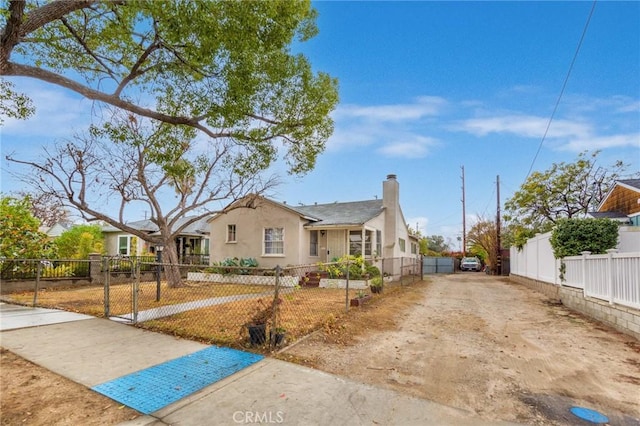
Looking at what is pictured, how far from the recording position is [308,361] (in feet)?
15.0

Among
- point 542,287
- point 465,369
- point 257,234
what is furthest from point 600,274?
point 257,234

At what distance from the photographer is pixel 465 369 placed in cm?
447

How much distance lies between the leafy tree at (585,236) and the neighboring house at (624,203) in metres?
6.84

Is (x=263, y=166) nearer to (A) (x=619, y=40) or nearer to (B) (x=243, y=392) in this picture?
(B) (x=243, y=392)

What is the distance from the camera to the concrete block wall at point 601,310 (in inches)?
238

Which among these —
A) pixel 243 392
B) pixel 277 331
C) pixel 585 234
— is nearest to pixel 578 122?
pixel 585 234

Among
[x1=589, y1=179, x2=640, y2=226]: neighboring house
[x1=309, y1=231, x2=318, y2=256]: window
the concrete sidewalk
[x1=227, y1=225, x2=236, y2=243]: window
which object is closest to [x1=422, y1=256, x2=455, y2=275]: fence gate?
[x1=589, y1=179, x2=640, y2=226]: neighboring house

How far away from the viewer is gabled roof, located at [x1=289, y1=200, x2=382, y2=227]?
16.5 metres

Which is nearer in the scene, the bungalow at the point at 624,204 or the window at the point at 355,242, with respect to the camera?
the bungalow at the point at 624,204

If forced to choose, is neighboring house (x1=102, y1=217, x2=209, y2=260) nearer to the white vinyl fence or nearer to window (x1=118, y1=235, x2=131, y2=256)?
window (x1=118, y1=235, x2=131, y2=256)

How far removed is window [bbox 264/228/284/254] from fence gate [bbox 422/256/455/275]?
16564mm

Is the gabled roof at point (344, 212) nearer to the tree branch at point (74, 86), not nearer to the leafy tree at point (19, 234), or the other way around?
the tree branch at point (74, 86)

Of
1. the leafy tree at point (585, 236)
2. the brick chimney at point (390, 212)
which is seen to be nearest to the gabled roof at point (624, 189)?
the leafy tree at point (585, 236)

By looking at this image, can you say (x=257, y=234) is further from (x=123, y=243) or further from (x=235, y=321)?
(x=123, y=243)
